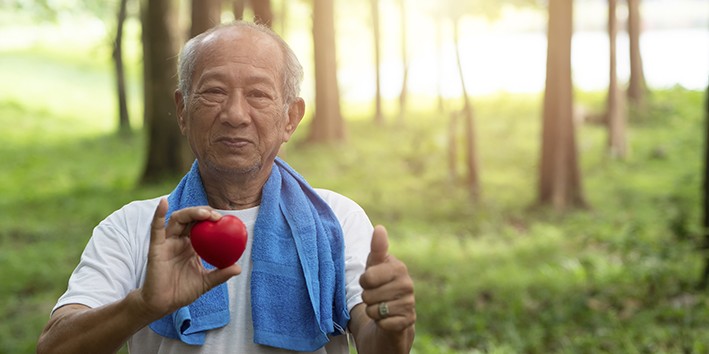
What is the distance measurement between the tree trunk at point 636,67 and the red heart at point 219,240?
23277 mm

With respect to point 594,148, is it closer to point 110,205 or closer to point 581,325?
point 110,205

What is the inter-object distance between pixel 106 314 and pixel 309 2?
22.1 meters

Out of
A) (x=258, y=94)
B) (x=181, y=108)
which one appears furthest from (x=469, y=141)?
(x=258, y=94)

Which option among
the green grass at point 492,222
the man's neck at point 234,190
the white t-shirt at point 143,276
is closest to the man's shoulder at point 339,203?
the white t-shirt at point 143,276

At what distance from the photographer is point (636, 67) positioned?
2575 centimetres

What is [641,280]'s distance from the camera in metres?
9.01

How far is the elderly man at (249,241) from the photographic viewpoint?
104 inches

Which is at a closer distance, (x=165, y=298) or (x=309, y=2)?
(x=165, y=298)

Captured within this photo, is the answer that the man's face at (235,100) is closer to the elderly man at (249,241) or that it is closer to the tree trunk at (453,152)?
the elderly man at (249,241)

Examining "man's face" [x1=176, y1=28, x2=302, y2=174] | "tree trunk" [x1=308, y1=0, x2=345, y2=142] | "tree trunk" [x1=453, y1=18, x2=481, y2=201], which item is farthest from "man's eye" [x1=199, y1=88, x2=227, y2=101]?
"tree trunk" [x1=308, y1=0, x2=345, y2=142]

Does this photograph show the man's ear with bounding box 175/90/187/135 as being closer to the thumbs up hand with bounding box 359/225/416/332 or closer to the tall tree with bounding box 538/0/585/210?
the thumbs up hand with bounding box 359/225/416/332

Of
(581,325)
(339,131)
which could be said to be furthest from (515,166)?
(581,325)

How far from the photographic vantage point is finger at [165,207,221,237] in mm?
2322

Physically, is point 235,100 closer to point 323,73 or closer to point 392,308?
point 392,308
